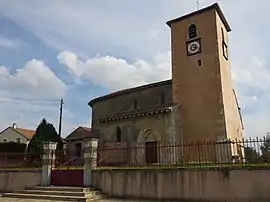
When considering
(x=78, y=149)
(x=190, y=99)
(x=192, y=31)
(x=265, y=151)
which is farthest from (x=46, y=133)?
(x=265, y=151)

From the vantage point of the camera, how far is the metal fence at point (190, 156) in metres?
12.7

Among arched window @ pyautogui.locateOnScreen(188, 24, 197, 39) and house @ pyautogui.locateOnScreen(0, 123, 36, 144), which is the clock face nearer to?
arched window @ pyautogui.locateOnScreen(188, 24, 197, 39)

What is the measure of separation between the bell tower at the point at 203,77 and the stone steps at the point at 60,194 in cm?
1114

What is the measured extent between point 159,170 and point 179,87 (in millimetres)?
13007

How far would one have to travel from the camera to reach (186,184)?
12844 mm

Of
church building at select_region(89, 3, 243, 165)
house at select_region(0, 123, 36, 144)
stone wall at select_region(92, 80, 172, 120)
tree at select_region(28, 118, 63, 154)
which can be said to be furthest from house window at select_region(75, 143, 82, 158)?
house at select_region(0, 123, 36, 144)

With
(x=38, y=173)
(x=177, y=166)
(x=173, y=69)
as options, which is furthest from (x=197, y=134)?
(x=38, y=173)

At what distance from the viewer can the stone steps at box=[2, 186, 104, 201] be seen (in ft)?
45.0

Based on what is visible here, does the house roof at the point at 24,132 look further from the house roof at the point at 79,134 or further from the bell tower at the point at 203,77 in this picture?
the bell tower at the point at 203,77

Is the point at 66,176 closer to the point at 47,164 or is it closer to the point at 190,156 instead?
the point at 47,164

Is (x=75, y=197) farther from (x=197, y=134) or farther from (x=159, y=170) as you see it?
(x=197, y=134)

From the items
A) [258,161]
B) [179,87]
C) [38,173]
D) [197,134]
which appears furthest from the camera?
[179,87]

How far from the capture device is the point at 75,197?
44.4ft

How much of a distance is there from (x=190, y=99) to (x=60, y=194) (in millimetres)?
13949
